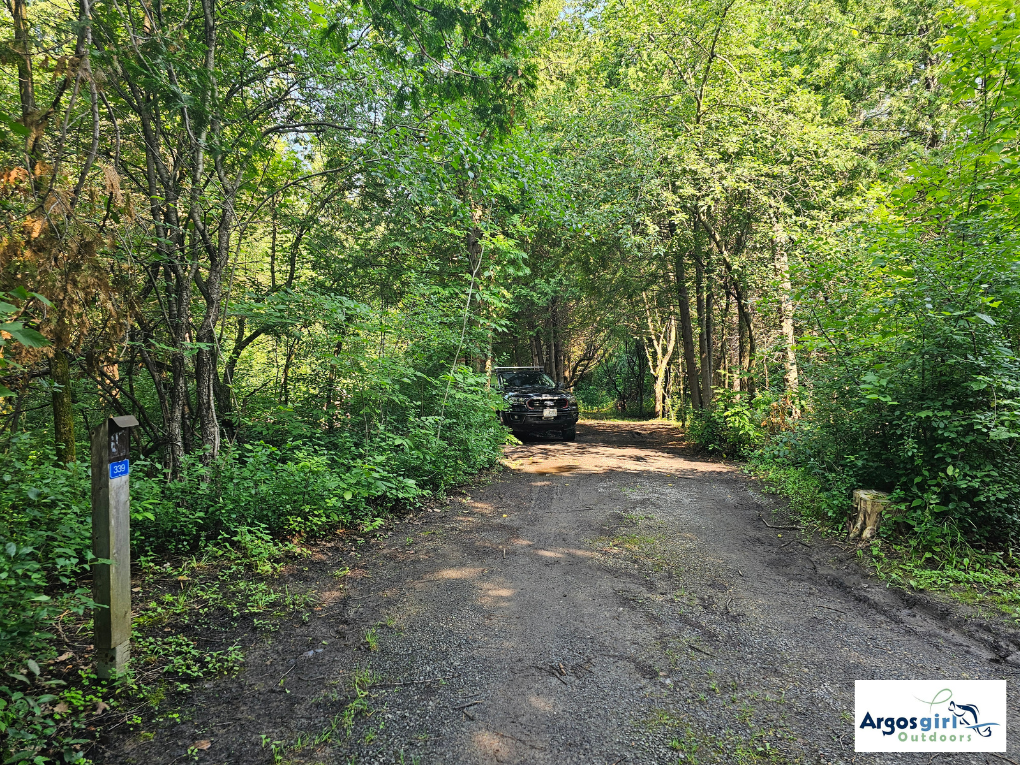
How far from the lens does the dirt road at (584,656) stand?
2.31 metres

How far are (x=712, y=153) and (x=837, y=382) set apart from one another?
6395mm

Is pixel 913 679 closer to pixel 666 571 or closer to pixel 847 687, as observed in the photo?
pixel 847 687

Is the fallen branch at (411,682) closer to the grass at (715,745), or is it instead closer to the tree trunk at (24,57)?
the grass at (715,745)

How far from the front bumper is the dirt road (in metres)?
6.56

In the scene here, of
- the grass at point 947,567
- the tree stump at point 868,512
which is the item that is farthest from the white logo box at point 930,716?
the tree stump at point 868,512

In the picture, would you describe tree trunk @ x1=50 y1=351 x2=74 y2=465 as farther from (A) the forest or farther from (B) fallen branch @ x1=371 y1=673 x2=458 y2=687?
(B) fallen branch @ x1=371 y1=673 x2=458 y2=687

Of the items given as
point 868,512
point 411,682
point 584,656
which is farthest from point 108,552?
point 868,512

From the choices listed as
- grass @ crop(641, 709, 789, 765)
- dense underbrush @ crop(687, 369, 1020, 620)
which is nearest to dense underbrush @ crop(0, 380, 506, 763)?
grass @ crop(641, 709, 789, 765)

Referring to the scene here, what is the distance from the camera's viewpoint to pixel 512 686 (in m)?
2.75

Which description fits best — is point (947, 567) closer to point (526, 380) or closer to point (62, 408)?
point (62, 408)

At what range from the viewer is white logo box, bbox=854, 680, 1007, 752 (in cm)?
231

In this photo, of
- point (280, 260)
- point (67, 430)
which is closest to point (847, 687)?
point (67, 430)

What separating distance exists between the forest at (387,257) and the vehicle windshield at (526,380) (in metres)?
2.56

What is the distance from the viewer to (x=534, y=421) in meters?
11.9
